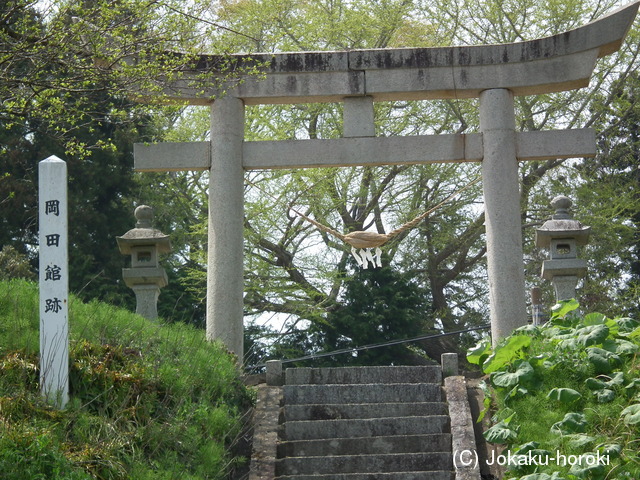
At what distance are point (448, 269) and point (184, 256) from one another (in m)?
5.13

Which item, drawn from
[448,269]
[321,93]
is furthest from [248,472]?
[448,269]

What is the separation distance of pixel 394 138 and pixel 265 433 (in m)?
4.08

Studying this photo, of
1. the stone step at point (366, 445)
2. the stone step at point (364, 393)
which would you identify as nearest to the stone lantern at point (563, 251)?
the stone step at point (364, 393)

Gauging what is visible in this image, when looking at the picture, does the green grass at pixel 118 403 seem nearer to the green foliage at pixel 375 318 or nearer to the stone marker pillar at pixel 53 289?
the stone marker pillar at pixel 53 289

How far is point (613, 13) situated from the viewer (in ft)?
37.0

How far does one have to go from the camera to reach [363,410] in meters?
9.21

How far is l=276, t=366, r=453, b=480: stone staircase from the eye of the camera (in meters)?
8.38

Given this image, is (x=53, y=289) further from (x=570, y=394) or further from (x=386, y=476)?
(x=570, y=394)

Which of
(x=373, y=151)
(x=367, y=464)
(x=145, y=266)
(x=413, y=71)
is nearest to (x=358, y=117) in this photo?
(x=373, y=151)

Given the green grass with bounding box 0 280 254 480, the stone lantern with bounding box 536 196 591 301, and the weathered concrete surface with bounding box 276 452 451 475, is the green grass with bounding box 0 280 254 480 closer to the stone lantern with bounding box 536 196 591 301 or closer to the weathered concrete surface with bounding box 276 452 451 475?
→ the weathered concrete surface with bounding box 276 452 451 475

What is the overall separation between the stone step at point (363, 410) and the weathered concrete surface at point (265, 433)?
0.65ft

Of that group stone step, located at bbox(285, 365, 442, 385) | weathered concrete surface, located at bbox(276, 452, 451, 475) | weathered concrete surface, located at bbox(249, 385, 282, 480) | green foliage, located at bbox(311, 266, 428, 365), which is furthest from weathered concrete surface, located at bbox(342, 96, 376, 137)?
green foliage, located at bbox(311, 266, 428, 365)

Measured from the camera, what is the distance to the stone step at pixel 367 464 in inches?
330

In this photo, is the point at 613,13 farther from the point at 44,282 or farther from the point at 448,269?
the point at 448,269
